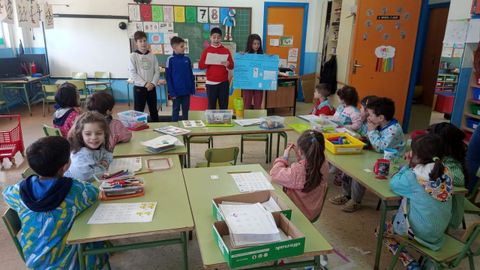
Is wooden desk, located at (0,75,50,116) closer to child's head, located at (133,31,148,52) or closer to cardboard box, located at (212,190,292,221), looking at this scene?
child's head, located at (133,31,148,52)

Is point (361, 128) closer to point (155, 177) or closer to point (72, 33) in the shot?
point (155, 177)

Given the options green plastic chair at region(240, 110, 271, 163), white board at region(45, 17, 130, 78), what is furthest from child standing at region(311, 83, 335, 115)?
white board at region(45, 17, 130, 78)

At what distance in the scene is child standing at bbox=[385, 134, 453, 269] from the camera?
6.49 feet

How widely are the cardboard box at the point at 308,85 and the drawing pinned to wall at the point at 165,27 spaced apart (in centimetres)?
326

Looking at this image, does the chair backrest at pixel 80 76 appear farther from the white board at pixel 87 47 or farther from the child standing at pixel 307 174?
the child standing at pixel 307 174

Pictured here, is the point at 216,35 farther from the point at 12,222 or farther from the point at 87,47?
the point at 87,47

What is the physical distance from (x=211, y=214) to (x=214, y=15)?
6.43 meters

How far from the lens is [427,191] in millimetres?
2000

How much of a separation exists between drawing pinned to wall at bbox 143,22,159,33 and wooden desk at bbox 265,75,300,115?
112 inches

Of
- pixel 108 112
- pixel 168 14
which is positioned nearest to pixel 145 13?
pixel 168 14

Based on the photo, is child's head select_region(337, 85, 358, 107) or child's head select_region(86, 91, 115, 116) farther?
child's head select_region(337, 85, 358, 107)

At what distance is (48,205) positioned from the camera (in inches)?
64.6

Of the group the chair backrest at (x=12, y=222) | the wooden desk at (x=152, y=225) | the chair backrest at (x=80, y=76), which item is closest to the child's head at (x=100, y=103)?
the wooden desk at (x=152, y=225)

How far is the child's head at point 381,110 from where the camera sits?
9.70ft
